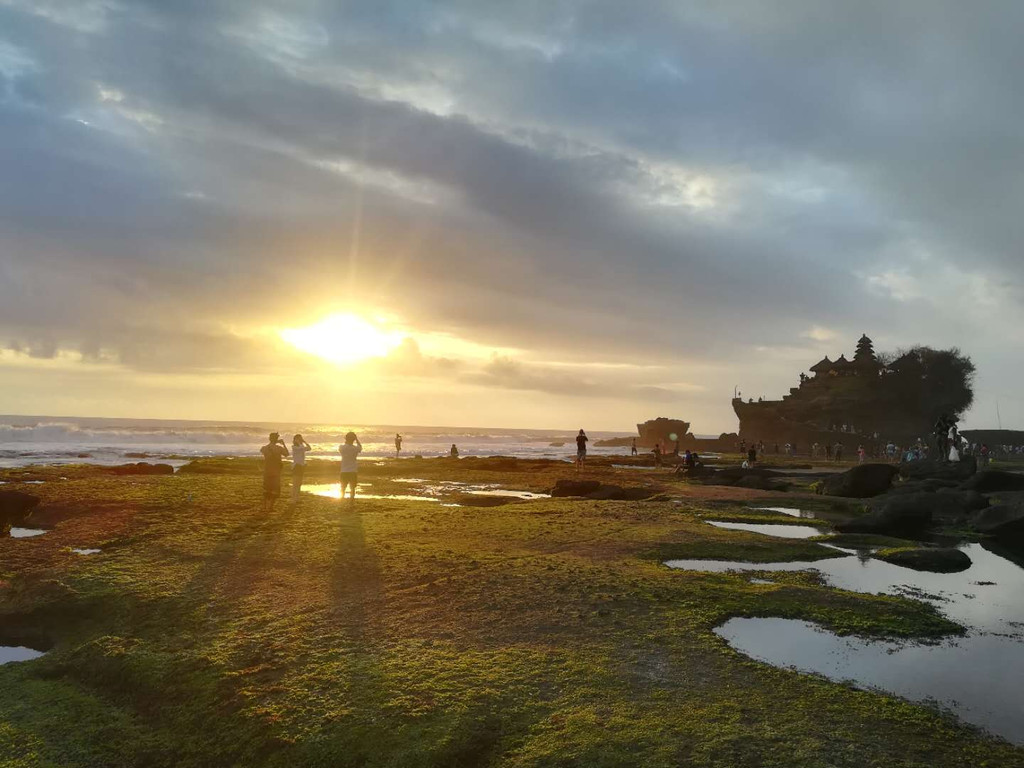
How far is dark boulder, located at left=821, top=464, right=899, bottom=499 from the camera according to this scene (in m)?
28.7

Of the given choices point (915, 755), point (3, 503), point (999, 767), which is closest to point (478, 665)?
point (915, 755)

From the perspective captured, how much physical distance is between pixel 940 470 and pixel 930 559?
25396mm

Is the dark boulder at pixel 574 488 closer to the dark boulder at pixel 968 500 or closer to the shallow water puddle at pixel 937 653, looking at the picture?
the dark boulder at pixel 968 500

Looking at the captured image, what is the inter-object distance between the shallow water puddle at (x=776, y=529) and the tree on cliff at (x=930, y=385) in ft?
354

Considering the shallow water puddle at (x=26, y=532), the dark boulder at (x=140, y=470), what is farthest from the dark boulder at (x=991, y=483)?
the dark boulder at (x=140, y=470)

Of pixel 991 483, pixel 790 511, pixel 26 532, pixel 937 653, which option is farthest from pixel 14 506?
pixel 991 483

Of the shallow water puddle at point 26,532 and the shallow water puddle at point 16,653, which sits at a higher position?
the shallow water puddle at point 26,532

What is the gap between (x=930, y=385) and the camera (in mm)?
112438

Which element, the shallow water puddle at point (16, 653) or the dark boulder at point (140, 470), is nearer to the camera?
the shallow water puddle at point (16, 653)

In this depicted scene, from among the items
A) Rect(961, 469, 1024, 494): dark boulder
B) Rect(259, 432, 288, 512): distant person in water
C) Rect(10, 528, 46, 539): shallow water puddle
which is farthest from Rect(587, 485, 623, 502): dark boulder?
Rect(10, 528, 46, 539): shallow water puddle

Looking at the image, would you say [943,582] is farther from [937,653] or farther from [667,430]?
[667,430]

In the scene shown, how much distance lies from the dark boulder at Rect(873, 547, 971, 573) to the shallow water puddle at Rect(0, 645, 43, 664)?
16087 mm

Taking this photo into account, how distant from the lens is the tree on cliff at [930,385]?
11181 centimetres

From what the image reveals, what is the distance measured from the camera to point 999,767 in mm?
5207
